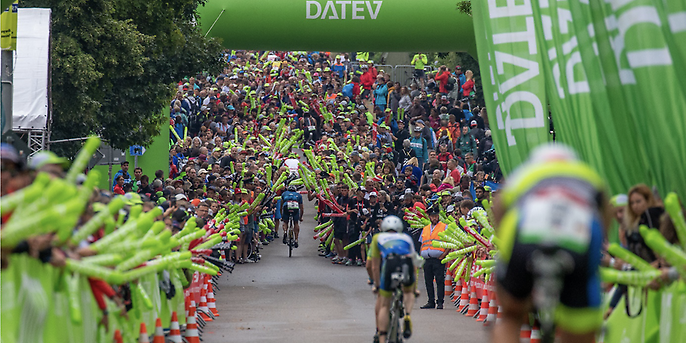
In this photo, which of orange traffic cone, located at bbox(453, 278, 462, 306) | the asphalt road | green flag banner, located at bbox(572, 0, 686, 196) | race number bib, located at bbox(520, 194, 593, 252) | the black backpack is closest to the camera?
race number bib, located at bbox(520, 194, 593, 252)

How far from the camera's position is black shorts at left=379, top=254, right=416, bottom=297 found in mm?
12453

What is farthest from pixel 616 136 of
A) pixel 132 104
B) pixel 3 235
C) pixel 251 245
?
pixel 251 245

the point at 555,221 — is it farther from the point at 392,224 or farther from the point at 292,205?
the point at 292,205

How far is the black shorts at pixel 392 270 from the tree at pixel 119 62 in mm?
9154

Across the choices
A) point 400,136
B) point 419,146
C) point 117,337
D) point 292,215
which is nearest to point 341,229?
point 292,215

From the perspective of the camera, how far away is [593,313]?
17.1 feet

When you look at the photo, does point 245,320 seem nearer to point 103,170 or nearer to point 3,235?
point 3,235

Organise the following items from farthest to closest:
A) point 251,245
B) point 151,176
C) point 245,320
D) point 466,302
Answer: point 151,176, point 251,245, point 466,302, point 245,320

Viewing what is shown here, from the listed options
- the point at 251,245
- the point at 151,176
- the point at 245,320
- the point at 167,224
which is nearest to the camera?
the point at 167,224

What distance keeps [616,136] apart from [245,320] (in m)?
8.10

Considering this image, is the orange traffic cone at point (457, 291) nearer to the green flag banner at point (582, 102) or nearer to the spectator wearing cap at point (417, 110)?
the green flag banner at point (582, 102)

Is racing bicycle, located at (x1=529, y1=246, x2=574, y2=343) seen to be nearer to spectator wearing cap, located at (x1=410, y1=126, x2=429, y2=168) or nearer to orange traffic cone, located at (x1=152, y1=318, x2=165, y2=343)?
orange traffic cone, located at (x1=152, y1=318, x2=165, y2=343)

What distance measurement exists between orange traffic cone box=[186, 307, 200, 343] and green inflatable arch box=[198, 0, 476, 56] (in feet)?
36.2

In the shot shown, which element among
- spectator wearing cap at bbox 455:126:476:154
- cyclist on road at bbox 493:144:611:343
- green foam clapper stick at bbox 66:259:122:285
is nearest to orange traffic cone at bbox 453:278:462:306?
spectator wearing cap at bbox 455:126:476:154
